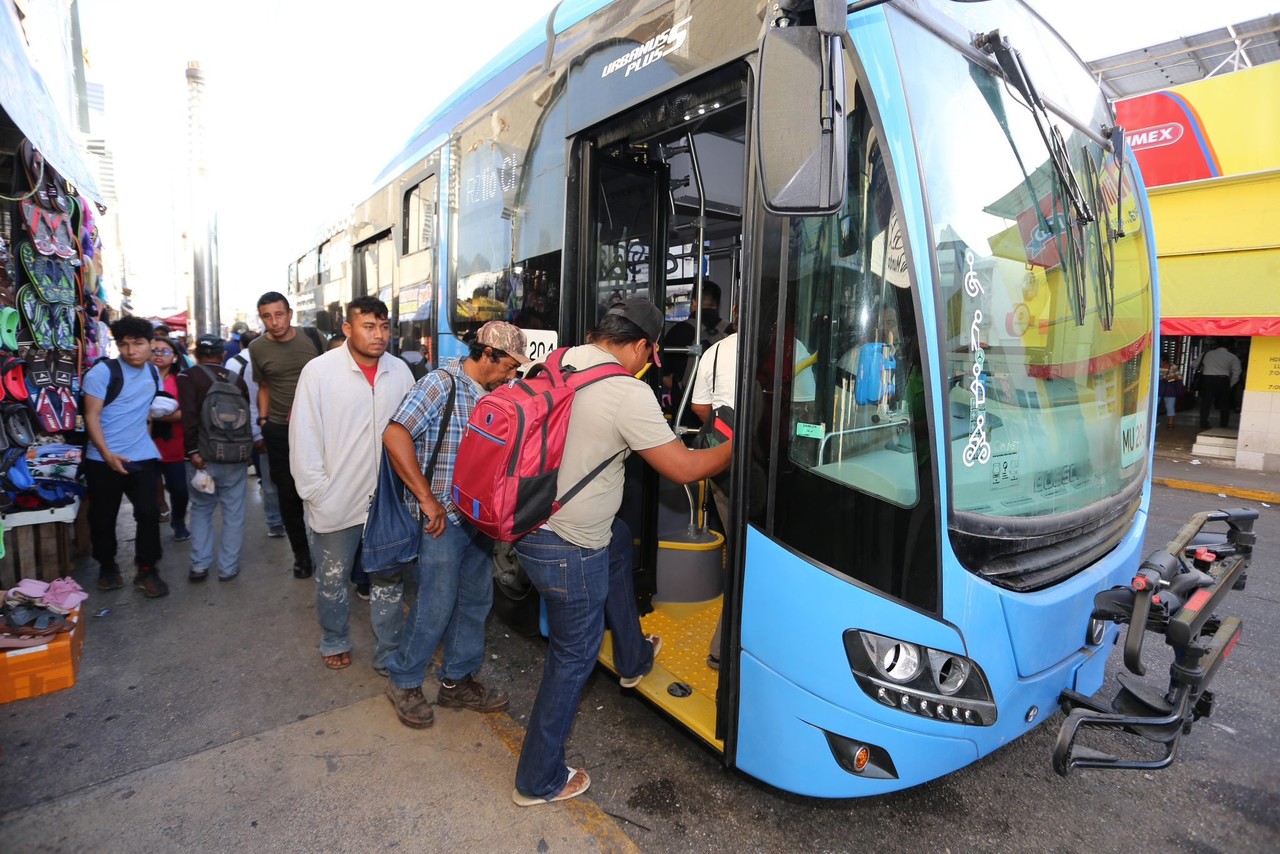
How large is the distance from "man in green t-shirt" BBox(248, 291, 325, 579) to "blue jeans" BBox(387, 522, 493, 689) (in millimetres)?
2145

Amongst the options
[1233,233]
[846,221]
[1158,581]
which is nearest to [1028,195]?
[846,221]

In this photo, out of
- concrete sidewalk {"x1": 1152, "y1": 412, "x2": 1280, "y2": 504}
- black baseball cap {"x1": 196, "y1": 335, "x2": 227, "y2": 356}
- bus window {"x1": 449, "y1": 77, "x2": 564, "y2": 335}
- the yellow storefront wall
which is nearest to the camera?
bus window {"x1": 449, "y1": 77, "x2": 564, "y2": 335}

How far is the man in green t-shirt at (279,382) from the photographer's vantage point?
480 centimetres

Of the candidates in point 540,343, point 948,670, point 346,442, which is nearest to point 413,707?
point 346,442

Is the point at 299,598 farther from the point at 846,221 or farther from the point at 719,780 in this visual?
the point at 846,221

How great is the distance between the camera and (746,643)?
2357 millimetres

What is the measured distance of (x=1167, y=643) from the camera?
2.09 meters

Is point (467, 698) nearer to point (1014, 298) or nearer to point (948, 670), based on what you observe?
point (948, 670)

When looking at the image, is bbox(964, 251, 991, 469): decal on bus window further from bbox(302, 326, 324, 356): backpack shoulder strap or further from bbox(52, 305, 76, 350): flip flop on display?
bbox(52, 305, 76, 350): flip flop on display

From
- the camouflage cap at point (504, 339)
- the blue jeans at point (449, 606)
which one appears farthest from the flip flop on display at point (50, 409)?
the camouflage cap at point (504, 339)

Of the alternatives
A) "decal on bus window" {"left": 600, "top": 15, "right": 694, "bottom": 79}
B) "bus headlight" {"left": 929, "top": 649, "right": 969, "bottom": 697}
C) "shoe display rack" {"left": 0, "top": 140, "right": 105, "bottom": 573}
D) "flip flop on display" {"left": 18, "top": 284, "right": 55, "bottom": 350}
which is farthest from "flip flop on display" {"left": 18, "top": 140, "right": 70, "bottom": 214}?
"bus headlight" {"left": 929, "top": 649, "right": 969, "bottom": 697}

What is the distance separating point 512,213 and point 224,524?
310 cm

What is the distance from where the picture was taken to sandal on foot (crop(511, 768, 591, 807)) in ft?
8.39

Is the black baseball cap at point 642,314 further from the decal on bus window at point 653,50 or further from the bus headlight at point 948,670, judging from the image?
the bus headlight at point 948,670
